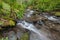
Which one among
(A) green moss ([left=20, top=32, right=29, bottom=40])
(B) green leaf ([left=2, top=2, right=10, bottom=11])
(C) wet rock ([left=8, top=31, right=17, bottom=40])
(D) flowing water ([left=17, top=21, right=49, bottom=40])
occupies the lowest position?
(D) flowing water ([left=17, top=21, right=49, bottom=40])

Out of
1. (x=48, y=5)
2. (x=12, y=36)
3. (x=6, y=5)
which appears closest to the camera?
(x=12, y=36)

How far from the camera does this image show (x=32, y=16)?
655cm

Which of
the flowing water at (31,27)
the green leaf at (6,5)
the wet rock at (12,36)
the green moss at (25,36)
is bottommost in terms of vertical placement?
the flowing water at (31,27)

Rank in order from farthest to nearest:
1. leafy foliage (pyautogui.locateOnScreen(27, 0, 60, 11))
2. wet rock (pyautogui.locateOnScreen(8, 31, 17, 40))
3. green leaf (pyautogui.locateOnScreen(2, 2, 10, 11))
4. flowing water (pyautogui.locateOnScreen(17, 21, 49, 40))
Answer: leafy foliage (pyautogui.locateOnScreen(27, 0, 60, 11)), green leaf (pyautogui.locateOnScreen(2, 2, 10, 11)), flowing water (pyautogui.locateOnScreen(17, 21, 49, 40)), wet rock (pyautogui.locateOnScreen(8, 31, 17, 40))

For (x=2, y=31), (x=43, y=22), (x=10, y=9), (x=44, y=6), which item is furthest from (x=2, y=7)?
(x=44, y=6)

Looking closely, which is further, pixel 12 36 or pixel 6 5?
pixel 6 5

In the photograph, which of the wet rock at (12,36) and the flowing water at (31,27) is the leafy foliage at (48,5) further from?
the wet rock at (12,36)

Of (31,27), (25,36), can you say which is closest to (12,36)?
(25,36)

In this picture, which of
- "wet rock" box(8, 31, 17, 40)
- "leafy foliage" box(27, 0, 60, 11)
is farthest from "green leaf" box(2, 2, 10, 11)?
"leafy foliage" box(27, 0, 60, 11)

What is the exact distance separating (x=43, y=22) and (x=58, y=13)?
4.55 feet

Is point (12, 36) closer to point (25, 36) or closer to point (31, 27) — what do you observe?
point (25, 36)

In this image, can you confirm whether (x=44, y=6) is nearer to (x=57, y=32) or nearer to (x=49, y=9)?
(x=49, y=9)

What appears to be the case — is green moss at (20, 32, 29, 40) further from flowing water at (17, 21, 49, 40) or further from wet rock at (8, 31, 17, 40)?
flowing water at (17, 21, 49, 40)

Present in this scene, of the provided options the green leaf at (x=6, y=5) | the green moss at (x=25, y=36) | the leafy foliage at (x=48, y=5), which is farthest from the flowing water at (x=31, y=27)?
the leafy foliage at (x=48, y=5)
